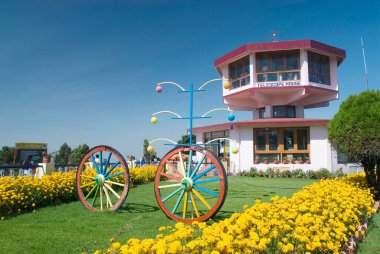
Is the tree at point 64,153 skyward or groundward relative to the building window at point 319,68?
groundward

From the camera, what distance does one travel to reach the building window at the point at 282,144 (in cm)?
2022

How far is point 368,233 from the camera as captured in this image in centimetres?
546

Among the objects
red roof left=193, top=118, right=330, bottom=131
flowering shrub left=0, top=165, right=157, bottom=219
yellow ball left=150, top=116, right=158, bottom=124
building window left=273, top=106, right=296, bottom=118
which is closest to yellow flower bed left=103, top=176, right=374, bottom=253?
flowering shrub left=0, top=165, right=157, bottom=219

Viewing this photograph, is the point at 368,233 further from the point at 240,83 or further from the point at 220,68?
the point at 220,68

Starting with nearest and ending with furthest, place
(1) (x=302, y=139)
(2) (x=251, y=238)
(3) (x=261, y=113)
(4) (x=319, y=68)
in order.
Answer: (2) (x=251, y=238), (1) (x=302, y=139), (4) (x=319, y=68), (3) (x=261, y=113)

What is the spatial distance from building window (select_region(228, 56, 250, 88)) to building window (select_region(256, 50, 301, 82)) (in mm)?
889

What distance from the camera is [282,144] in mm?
20344

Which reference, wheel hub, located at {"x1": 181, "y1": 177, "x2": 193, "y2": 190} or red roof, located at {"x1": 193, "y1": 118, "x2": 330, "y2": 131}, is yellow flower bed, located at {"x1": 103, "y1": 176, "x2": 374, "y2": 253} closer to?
wheel hub, located at {"x1": 181, "y1": 177, "x2": 193, "y2": 190}

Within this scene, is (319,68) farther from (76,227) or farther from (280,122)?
(76,227)

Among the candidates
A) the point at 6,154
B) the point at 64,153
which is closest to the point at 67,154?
the point at 64,153

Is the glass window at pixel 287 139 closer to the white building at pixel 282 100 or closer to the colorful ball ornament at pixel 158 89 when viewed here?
the white building at pixel 282 100

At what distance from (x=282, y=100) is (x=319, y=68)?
3.36 metres

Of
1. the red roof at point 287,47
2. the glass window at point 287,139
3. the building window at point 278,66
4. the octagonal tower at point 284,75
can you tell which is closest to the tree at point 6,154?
the octagonal tower at point 284,75

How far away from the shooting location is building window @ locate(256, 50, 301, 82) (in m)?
21.2
